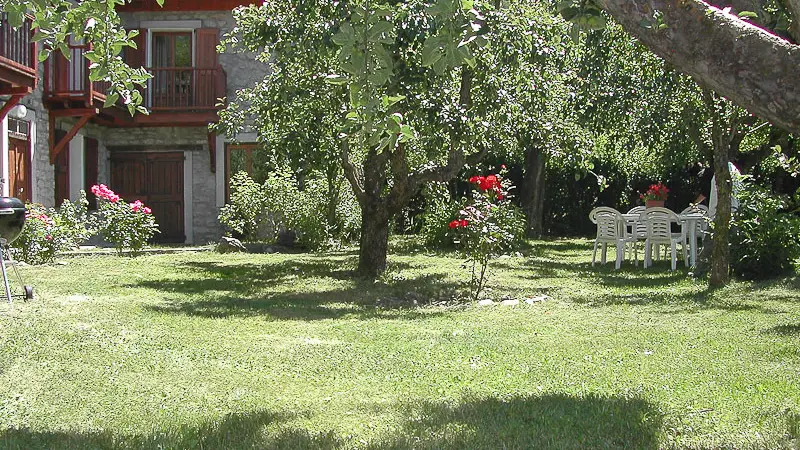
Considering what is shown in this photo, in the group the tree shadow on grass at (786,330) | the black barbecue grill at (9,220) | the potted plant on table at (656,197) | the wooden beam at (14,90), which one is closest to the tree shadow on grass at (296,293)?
the black barbecue grill at (9,220)

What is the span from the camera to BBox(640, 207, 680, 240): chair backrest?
13078mm

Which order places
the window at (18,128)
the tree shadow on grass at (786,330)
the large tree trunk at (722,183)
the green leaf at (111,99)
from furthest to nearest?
1. the window at (18,128)
2. the large tree trunk at (722,183)
3. the tree shadow on grass at (786,330)
4. the green leaf at (111,99)

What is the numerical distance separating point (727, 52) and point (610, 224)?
35.9 ft

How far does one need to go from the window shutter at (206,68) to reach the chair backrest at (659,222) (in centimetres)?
955

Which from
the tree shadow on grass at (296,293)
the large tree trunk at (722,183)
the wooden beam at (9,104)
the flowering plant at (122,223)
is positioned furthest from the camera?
the flowering plant at (122,223)

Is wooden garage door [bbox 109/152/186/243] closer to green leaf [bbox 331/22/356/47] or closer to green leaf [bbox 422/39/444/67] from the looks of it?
green leaf [bbox 331/22/356/47]

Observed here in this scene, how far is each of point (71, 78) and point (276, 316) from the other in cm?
1007

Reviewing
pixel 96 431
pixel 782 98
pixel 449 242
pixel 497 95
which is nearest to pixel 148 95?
pixel 449 242

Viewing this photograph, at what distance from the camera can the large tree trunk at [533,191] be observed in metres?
21.2

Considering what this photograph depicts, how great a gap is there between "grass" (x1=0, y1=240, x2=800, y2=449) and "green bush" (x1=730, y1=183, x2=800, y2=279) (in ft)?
1.97

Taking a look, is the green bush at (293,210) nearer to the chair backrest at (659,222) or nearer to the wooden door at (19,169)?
the wooden door at (19,169)

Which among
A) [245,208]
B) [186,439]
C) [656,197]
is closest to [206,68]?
[245,208]

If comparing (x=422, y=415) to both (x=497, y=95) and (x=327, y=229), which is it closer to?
(x=497, y=95)

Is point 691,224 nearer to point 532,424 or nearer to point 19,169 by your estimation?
point 532,424
